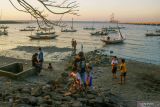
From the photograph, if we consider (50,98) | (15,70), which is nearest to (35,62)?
(15,70)

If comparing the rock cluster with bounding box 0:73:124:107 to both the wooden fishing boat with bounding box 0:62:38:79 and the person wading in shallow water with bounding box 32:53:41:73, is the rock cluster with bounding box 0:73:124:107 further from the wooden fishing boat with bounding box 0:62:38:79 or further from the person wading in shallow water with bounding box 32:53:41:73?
the person wading in shallow water with bounding box 32:53:41:73

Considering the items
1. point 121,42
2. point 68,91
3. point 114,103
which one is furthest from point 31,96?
point 121,42

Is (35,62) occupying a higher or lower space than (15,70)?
higher

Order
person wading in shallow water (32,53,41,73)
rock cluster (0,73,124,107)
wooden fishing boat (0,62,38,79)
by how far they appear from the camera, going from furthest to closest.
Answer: person wading in shallow water (32,53,41,73) < wooden fishing boat (0,62,38,79) < rock cluster (0,73,124,107)

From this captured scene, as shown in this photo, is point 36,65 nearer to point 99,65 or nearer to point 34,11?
point 99,65

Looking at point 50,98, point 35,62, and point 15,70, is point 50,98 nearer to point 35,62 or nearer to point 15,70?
point 35,62

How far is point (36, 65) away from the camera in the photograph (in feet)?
64.0

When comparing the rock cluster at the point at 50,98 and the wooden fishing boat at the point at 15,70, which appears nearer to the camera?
the rock cluster at the point at 50,98

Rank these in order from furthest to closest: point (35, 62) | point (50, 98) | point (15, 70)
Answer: point (15, 70) → point (35, 62) → point (50, 98)

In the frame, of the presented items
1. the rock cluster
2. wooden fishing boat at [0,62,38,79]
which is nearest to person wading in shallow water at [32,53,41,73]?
wooden fishing boat at [0,62,38,79]

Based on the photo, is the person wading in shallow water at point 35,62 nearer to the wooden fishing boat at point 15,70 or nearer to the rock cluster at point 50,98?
the wooden fishing boat at point 15,70

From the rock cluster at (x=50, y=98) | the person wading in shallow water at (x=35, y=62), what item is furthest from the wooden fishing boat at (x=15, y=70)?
the rock cluster at (x=50, y=98)

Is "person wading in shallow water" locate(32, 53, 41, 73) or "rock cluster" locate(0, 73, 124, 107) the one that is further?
"person wading in shallow water" locate(32, 53, 41, 73)

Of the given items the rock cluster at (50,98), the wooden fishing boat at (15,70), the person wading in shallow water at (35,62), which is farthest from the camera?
the person wading in shallow water at (35,62)
